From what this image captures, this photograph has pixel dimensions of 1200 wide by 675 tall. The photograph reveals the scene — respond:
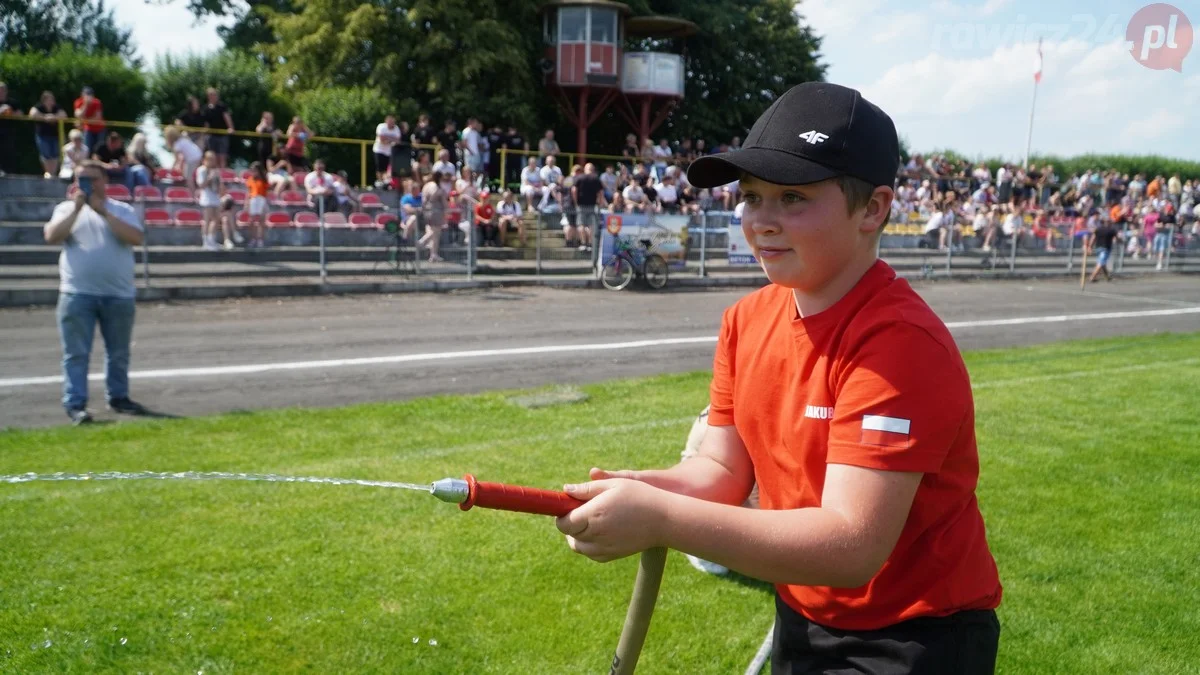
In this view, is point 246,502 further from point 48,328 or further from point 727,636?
Answer: point 48,328

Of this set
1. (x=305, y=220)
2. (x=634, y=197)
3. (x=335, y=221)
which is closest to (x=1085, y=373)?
(x=335, y=221)

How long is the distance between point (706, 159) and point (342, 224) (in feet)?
67.9

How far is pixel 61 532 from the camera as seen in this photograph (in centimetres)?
552

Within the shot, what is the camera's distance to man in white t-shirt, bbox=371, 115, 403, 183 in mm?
26484

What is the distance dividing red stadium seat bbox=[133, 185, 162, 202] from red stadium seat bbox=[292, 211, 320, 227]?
3.39 m

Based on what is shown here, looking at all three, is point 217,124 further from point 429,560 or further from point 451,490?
point 451,490

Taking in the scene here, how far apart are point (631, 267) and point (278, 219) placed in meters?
8.14

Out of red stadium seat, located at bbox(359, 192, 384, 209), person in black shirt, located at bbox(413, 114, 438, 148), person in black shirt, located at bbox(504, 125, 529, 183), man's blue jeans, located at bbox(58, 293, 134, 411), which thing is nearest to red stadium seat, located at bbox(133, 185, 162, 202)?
red stadium seat, located at bbox(359, 192, 384, 209)

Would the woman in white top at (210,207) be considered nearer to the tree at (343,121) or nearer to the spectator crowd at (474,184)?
the spectator crowd at (474,184)

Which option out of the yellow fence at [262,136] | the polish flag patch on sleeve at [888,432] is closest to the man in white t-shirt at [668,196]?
the yellow fence at [262,136]

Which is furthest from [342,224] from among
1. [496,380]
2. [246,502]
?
[246,502]

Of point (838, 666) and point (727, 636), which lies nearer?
point (838, 666)

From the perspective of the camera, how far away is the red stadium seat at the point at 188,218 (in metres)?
A: 21.1

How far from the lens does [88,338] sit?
912cm
